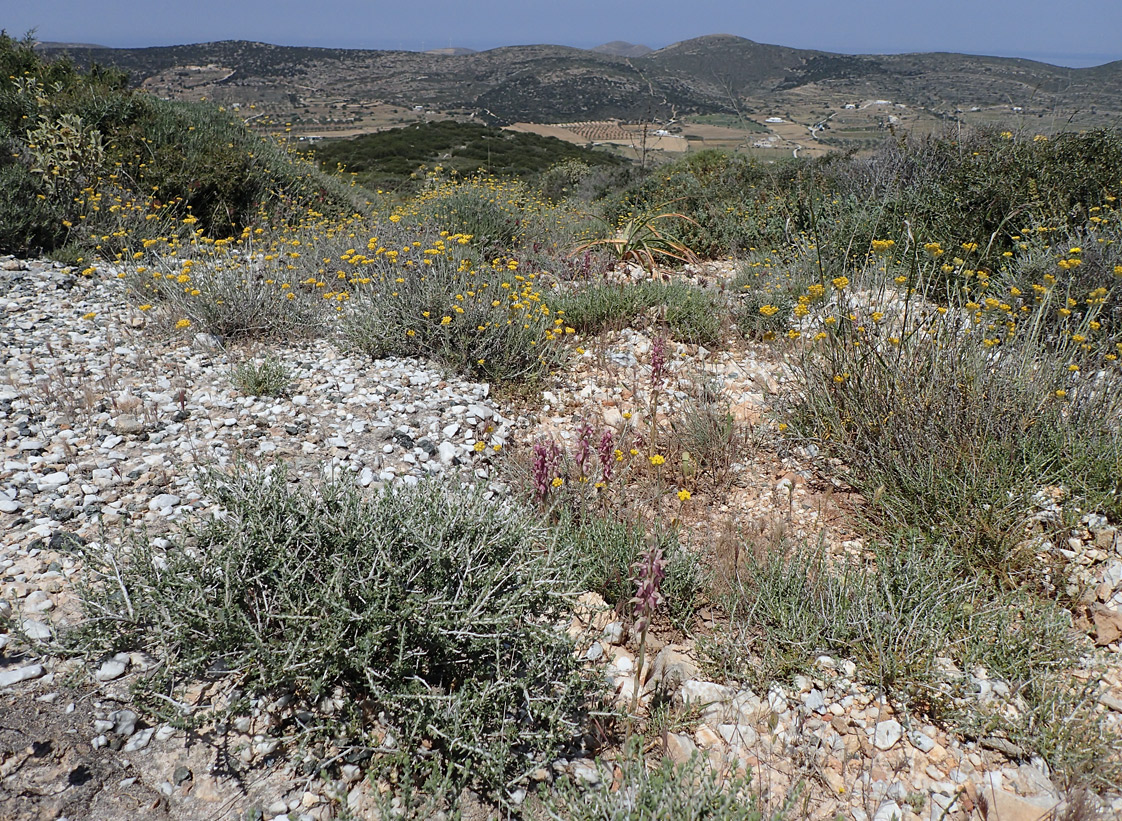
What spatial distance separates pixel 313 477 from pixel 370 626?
4.55 feet

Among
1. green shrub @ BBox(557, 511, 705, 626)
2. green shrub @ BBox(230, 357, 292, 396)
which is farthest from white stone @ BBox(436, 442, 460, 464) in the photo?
green shrub @ BBox(230, 357, 292, 396)

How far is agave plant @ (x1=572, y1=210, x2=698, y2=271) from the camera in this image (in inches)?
282

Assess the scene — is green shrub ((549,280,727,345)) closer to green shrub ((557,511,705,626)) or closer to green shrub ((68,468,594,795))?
green shrub ((557,511,705,626))

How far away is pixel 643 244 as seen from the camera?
288 inches

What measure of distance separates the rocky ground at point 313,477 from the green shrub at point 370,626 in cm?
18

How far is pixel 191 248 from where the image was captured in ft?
20.6

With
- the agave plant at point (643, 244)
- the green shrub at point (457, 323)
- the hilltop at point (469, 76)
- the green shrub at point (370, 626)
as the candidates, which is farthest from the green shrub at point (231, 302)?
the hilltop at point (469, 76)

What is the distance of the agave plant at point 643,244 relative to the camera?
7172mm

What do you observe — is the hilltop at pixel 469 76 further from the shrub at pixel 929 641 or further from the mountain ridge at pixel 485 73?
the shrub at pixel 929 641

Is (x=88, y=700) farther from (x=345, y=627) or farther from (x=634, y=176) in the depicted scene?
(x=634, y=176)

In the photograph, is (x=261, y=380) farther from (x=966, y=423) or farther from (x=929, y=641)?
(x=966, y=423)

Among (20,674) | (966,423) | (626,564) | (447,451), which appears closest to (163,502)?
(20,674)

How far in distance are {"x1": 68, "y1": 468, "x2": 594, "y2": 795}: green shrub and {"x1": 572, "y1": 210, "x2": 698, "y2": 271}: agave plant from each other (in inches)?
206

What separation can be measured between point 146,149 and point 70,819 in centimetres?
880
